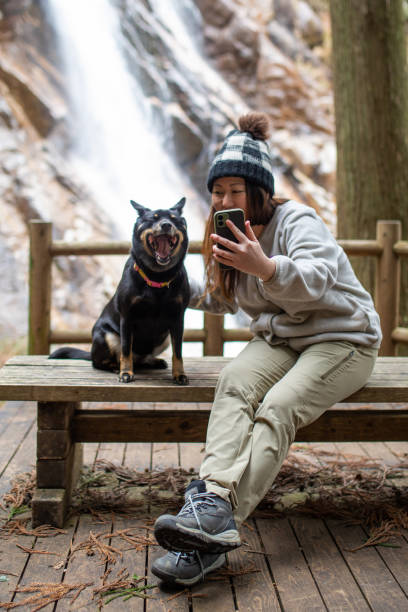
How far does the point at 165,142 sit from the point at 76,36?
310cm

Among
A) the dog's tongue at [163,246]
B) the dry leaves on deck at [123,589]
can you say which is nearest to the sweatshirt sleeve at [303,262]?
the dog's tongue at [163,246]

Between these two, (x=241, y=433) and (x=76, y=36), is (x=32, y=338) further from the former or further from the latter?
(x=76, y=36)

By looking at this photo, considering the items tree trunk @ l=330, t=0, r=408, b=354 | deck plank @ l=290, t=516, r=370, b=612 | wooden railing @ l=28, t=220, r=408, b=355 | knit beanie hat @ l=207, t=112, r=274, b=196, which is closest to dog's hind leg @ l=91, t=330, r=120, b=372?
knit beanie hat @ l=207, t=112, r=274, b=196

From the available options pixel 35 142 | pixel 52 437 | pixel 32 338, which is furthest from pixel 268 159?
pixel 35 142

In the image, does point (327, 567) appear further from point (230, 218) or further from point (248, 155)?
point (248, 155)

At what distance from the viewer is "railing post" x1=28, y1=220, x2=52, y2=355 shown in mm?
4180

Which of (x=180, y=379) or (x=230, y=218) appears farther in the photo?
(x=180, y=379)

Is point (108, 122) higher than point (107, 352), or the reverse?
point (108, 122)

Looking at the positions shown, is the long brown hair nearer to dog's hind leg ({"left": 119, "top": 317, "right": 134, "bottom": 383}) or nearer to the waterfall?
dog's hind leg ({"left": 119, "top": 317, "right": 134, "bottom": 383})

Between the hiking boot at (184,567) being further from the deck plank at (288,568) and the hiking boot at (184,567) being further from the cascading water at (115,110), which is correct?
the cascading water at (115,110)

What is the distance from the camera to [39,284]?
A: 4.20 metres

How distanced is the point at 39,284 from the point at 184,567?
2.73 meters

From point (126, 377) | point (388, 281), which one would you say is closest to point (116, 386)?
point (126, 377)

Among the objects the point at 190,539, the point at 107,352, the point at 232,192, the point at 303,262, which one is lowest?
the point at 190,539
